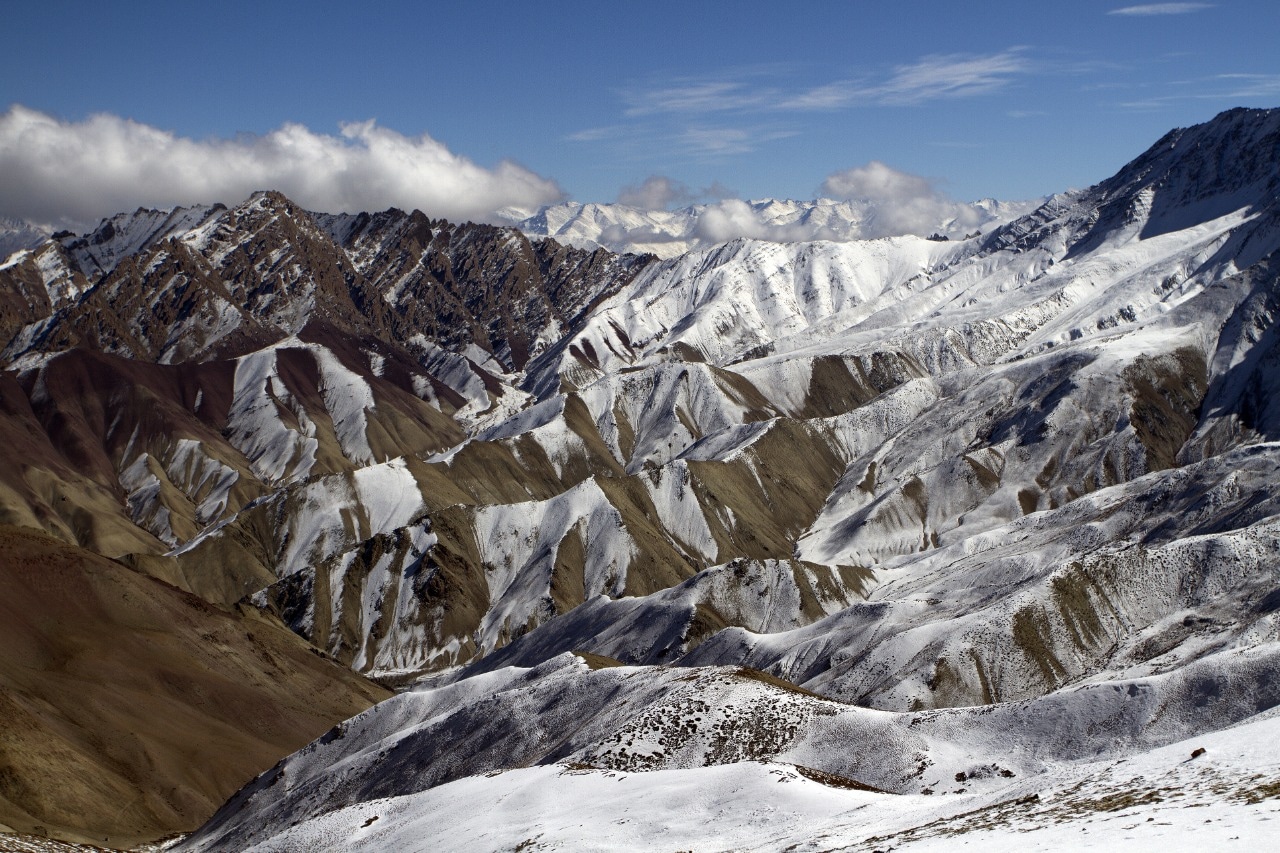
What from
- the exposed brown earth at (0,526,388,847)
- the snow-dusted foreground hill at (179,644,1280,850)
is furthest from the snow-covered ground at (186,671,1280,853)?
the exposed brown earth at (0,526,388,847)

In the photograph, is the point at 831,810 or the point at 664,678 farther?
the point at 664,678

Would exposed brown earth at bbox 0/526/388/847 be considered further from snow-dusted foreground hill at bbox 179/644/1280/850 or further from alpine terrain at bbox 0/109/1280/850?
snow-dusted foreground hill at bbox 179/644/1280/850

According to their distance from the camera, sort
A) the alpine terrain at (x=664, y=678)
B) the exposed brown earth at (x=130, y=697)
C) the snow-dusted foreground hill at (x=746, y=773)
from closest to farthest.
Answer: the snow-dusted foreground hill at (x=746, y=773) < the alpine terrain at (x=664, y=678) < the exposed brown earth at (x=130, y=697)

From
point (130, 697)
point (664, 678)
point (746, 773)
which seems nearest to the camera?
point (746, 773)

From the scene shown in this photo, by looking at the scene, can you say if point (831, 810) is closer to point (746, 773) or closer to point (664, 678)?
point (746, 773)

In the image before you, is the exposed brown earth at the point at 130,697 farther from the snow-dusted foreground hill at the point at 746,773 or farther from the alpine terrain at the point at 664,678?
the snow-dusted foreground hill at the point at 746,773

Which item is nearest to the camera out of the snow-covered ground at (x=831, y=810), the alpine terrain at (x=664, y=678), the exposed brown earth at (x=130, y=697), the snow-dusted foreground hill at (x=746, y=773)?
the snow-covered ground at (x=831, y=810)

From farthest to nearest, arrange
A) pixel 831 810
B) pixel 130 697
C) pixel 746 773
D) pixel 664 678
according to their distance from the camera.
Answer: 1. pixel 130 697
2. pixel 664 678
3. pixel 746 773
4. pixel 831 810

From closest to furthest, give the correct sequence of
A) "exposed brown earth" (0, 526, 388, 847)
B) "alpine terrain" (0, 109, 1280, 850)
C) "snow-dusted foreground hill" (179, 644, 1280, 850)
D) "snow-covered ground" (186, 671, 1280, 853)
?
1. "snow-covered ground" (186, 671, 1280, 853)
2. "snow-dusted foreground hill" (179, 644, 1280, 850)
3. "alpine terrain" (0, 109, 1280, 850)
4. "exposed brown earth" (0, 526, 388, 847)

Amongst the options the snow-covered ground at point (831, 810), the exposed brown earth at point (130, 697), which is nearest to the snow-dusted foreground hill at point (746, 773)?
the snow-covered ground at point (831, 810)

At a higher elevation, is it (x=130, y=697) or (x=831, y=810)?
(x=130, y=697)

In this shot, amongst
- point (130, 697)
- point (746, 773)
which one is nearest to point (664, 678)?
point (746, 773)
